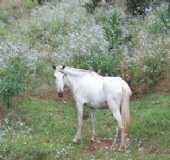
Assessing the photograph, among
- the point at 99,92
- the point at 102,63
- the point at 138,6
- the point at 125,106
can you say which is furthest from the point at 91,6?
the point at 125,106

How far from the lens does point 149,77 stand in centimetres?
1470

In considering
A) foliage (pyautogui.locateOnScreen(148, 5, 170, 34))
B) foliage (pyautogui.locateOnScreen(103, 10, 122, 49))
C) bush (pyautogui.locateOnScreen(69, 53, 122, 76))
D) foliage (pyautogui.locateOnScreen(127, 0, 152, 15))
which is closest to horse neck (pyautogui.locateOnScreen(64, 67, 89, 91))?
bush (pyautogui.locateOnScreen(69, 53, 122, 76))

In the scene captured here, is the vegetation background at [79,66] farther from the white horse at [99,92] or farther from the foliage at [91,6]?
the white horse at [99,92]

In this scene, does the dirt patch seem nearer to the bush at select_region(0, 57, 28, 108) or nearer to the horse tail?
the horse tail

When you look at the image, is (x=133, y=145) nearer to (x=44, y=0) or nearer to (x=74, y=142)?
(x=74, y=142)

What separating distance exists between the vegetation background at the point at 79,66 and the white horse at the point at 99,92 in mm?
473

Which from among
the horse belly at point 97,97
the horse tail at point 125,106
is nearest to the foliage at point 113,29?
the horse belly at point 97,97

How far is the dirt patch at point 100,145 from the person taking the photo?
10798 mm

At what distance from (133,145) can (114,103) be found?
0.97 meters

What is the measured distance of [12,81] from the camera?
12711mm

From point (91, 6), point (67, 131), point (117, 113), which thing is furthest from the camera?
point (91, 6)

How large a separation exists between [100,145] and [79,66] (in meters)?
4.21

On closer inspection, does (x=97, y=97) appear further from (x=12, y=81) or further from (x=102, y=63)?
(x=102, y=63)

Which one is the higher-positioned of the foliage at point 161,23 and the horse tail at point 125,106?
the foliage at point 161,23
